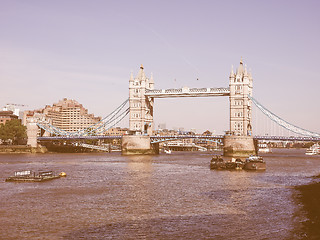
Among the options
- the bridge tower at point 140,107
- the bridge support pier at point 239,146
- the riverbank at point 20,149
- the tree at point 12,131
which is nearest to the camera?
the bridge support pier at point 239,146

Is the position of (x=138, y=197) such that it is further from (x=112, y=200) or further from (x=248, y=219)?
(x=248, y=219)

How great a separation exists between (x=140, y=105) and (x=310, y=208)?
9832 cm

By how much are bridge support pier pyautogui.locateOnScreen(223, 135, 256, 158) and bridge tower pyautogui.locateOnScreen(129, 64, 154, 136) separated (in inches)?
1116

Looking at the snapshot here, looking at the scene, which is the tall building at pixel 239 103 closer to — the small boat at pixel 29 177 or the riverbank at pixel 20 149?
the riverbank at pixel 20 149

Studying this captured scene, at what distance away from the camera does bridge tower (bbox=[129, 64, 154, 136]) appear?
125938mm

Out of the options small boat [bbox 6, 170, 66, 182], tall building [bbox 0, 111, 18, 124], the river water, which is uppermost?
tall building [bbox 0, 111, 18, 124]

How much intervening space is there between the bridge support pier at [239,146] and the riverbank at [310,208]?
200ft

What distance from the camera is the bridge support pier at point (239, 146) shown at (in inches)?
4067

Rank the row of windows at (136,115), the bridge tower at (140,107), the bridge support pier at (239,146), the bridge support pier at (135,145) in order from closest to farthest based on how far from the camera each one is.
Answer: the bridge support pier at (239,146), the bridge support pier at (135,145), the bridge tower at (140,107), the row of windows at (136,115)

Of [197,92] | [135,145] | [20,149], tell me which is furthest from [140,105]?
[20,149]

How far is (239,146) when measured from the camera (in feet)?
340

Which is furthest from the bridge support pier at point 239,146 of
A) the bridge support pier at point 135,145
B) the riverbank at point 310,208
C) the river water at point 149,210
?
the riverbank at point 310,208

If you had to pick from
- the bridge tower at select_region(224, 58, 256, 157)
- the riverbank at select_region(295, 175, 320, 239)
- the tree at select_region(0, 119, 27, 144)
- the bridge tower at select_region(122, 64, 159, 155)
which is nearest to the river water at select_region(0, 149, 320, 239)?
the riverbank at select_region(295, 175, 320, 239)

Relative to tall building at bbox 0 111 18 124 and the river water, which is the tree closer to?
tall building at bbox 0 111 18 124
